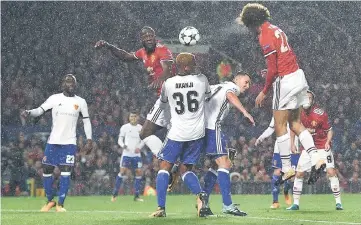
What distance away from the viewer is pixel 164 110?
14.0m

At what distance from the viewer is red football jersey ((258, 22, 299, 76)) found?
12.5 metres

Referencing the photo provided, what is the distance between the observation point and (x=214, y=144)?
500 inches

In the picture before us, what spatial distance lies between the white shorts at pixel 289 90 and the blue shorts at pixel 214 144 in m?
0.94

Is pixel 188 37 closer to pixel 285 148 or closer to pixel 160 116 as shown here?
pixel 160 116

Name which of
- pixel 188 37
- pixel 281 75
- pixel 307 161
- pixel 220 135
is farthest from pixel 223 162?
pixel 307 161

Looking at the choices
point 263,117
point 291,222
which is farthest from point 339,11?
point 291,222

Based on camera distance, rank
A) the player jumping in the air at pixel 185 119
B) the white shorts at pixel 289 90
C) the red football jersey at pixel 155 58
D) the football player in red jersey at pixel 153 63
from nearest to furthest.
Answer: the player jumping in the air at pixel 185 119
the white shorts at pixel 289 90
the football player in red jersey at pixel 153 63
the red football jersey at pixel 155 58

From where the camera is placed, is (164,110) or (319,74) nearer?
(164,110)

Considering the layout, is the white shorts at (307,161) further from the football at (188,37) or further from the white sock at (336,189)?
the football at (188,37)

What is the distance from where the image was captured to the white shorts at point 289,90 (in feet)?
41.7

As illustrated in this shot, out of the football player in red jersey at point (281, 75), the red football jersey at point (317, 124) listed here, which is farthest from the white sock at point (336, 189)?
the football player in red jersey at point (281, 75)

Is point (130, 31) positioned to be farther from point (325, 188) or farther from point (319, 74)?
point (325, 188)

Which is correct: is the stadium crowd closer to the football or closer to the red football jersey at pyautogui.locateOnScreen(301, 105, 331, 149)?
Answer: the red football jersey at pyautogui.locateOnScreen(301, 105, 331, 149)

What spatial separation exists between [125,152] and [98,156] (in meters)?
3.72
